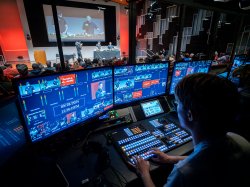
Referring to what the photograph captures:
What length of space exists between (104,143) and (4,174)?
0.60 m

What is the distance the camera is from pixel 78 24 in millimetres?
8820

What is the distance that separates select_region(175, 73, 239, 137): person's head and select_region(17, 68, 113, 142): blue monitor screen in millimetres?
628

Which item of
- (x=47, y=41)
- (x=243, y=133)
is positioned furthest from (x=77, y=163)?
(x=47, y=41)

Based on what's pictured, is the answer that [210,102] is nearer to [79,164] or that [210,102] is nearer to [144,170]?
[144,170]

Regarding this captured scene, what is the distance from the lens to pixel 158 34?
29.0 feet

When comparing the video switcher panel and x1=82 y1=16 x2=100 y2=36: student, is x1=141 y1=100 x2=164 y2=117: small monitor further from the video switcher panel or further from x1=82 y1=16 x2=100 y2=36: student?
x1=82 y1=16 x2=100 y2=36: student

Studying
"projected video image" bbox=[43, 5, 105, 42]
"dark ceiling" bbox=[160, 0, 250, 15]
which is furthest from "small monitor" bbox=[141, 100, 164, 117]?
"projected video image" bbox=[43, 5, 105, 42]

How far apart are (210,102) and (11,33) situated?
9.83 m

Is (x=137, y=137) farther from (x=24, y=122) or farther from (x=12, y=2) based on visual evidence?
(x=12, y=2)

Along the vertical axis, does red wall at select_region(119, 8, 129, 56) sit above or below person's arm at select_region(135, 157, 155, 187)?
above

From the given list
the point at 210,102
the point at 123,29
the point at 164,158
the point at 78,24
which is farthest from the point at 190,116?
the point at 123,29

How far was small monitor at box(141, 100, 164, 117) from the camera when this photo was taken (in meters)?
1.50

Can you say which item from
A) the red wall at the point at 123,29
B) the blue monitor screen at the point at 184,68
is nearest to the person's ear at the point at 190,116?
the blue monitor screen at the point at 184,68

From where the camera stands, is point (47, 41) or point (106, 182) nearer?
point (106, 182)
